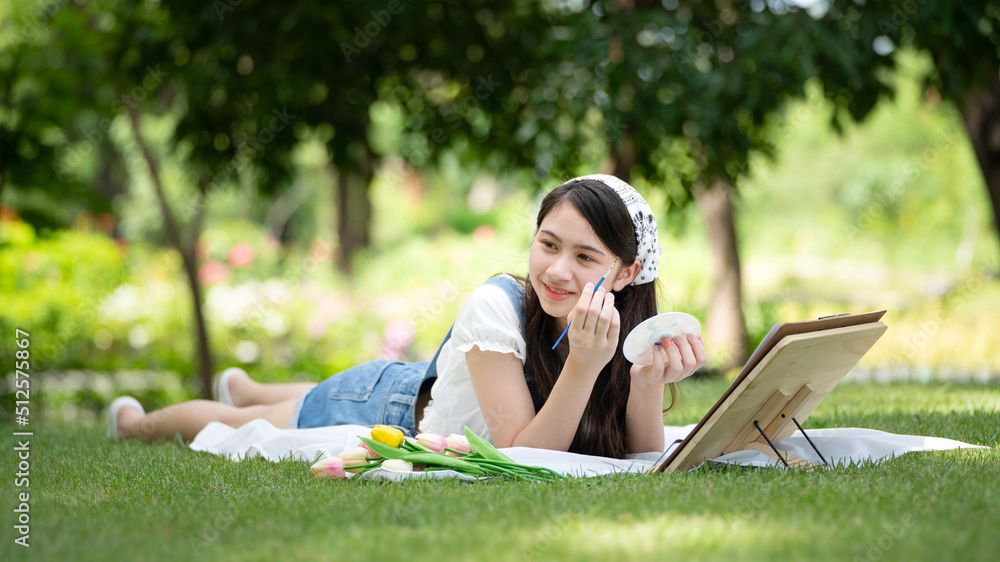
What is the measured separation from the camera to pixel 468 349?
306 centimetres

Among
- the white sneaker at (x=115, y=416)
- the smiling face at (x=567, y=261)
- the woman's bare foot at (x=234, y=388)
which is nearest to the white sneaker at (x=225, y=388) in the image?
the woman's bare foot at (x=234, y=388)

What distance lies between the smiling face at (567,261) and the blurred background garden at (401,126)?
684 millimetres

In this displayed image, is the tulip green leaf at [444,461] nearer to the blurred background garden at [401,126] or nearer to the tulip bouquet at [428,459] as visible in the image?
the tulip bouquet at [428,459]

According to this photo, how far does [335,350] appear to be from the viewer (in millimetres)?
9945

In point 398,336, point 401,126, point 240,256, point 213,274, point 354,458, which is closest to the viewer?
point 354,458

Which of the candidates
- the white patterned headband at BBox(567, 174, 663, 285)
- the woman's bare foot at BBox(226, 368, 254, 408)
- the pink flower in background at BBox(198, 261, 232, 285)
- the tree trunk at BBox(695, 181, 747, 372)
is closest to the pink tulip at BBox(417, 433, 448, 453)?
the white patterned headband at BBox(567, 174, 663, 285)

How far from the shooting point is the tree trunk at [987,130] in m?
7.13

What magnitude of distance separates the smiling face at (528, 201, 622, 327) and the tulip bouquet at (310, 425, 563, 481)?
1.77 ft

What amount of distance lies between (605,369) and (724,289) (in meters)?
6.50

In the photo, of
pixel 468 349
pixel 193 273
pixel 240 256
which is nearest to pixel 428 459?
pixel 468 349

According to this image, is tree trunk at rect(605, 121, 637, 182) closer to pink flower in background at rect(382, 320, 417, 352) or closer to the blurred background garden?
the blurred background garden

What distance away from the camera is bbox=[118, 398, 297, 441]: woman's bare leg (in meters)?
4.10

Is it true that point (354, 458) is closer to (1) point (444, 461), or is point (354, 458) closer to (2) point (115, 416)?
(1) point (444, 461)

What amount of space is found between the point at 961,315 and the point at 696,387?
709 centimetres
